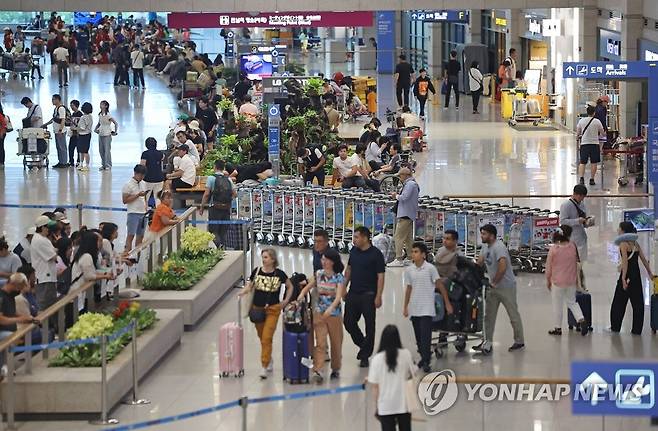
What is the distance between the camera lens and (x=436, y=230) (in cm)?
2108

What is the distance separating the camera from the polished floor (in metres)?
13.8

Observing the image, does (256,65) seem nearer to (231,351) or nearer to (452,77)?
(452,77)

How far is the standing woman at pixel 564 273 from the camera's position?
16.7 metres

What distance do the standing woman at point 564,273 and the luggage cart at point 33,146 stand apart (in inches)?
Answer: 639

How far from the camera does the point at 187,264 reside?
18609 millimetres

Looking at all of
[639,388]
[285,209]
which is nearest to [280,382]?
[639,388]

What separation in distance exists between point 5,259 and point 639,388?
7581 millimetres

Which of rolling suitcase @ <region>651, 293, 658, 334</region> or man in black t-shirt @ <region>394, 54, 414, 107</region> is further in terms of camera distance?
man in black t-shirt @ <region>394, 54, 414, 107</region>

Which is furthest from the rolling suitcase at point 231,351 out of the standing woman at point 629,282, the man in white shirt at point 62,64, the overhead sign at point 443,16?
the man in white shirt at point 62,64

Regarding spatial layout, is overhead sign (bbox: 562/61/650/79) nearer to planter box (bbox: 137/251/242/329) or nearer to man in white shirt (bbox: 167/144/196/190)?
man in white shirt (bbox: 167/144/196/190)

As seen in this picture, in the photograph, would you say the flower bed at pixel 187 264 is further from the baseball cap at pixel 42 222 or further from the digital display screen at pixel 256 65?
the digital display screen at pixel 256 65

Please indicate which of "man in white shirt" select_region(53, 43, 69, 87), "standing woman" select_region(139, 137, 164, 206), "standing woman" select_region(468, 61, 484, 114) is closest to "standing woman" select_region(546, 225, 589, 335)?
"standing woman" select_region(139, 137, 164, 206)

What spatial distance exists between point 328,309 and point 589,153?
14473 mm

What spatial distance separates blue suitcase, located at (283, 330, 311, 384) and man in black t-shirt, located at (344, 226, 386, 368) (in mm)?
675
